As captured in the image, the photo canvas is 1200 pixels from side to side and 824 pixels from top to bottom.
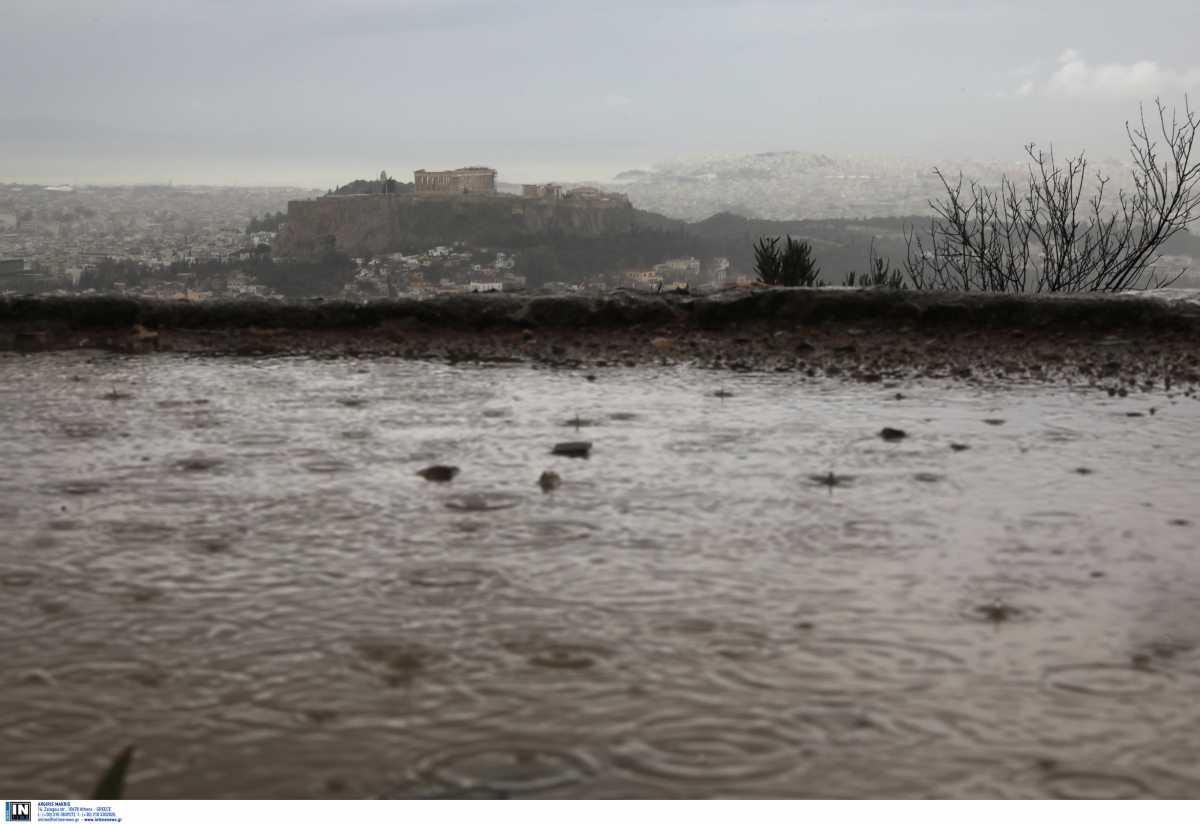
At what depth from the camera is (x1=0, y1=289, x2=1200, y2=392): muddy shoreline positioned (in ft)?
18.0

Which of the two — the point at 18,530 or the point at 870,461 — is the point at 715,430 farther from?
the point at 18,530

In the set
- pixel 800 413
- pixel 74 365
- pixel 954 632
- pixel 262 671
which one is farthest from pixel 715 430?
pixel 74 365

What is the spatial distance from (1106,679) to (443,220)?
1877 inches

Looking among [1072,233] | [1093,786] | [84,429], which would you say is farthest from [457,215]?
[1093,786]

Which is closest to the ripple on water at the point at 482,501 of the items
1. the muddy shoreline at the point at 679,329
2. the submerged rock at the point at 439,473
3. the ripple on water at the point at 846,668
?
the submerged rock at the point at 439,473

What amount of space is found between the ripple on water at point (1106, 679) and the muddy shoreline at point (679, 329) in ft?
11.1

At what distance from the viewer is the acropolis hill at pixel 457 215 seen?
146 feet

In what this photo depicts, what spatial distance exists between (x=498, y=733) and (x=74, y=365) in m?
4.55

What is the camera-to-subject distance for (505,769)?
1.44 meters

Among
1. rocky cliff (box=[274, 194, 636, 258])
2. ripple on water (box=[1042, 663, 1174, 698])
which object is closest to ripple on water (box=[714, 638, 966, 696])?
ripple on water (box=[1042, 663, 1174, 698])

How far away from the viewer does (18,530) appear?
8.61 ft

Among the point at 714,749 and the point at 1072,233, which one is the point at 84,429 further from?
the point at 1072,233

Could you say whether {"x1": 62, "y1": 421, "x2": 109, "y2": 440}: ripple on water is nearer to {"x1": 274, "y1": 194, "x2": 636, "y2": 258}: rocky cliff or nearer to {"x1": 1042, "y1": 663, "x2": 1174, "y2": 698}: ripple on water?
{"x1": 1042, "y1": 663, "x2": 1174, "y2": 698}: ripple on water

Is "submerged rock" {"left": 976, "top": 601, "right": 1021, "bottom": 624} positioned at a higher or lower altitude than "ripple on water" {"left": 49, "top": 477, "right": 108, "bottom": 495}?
lower
